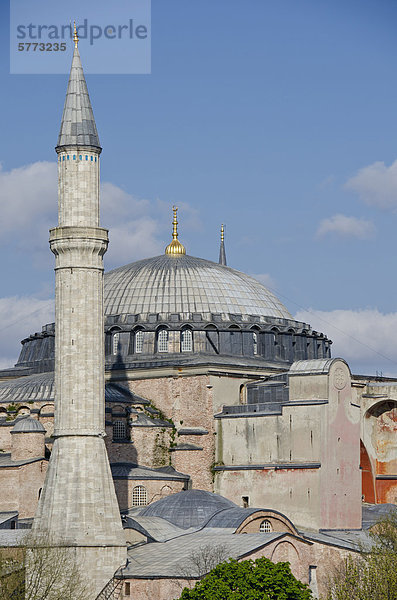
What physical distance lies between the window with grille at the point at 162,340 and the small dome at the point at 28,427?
326 inches

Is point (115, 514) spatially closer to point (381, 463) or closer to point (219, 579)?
point (219, 579)

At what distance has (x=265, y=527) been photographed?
46.4 meters

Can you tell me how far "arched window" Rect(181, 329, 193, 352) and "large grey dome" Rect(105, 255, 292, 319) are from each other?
3.91 feet

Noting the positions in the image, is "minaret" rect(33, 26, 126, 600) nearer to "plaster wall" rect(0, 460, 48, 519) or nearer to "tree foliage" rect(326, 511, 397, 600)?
"plaster wall" rect(0, 460, 48, 519)

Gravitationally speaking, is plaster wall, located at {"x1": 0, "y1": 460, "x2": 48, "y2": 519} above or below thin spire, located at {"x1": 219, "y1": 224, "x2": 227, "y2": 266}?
below

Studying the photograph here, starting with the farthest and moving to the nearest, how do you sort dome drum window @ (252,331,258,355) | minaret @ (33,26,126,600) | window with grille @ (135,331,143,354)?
dome drum window @ (252,331,258,355) → window with grille @ (135,331,143,354) → minaret @ (33,26,126,600)

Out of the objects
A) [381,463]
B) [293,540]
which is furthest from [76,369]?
[381,463]

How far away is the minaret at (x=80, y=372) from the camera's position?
42.0 m

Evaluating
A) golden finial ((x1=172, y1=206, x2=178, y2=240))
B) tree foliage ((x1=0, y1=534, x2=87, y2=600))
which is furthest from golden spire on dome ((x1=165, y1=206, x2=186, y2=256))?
tree foliage ((x1=0, y1=534, x2=87, y2=600))

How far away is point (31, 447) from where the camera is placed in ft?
166

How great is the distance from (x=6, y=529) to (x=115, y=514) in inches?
234

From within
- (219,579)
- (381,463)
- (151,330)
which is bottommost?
(219,579)

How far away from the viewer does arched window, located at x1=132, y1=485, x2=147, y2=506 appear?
51719 millimetres

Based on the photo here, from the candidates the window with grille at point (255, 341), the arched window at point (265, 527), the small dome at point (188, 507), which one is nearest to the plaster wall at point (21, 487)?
the small dome at point (188, 507)
